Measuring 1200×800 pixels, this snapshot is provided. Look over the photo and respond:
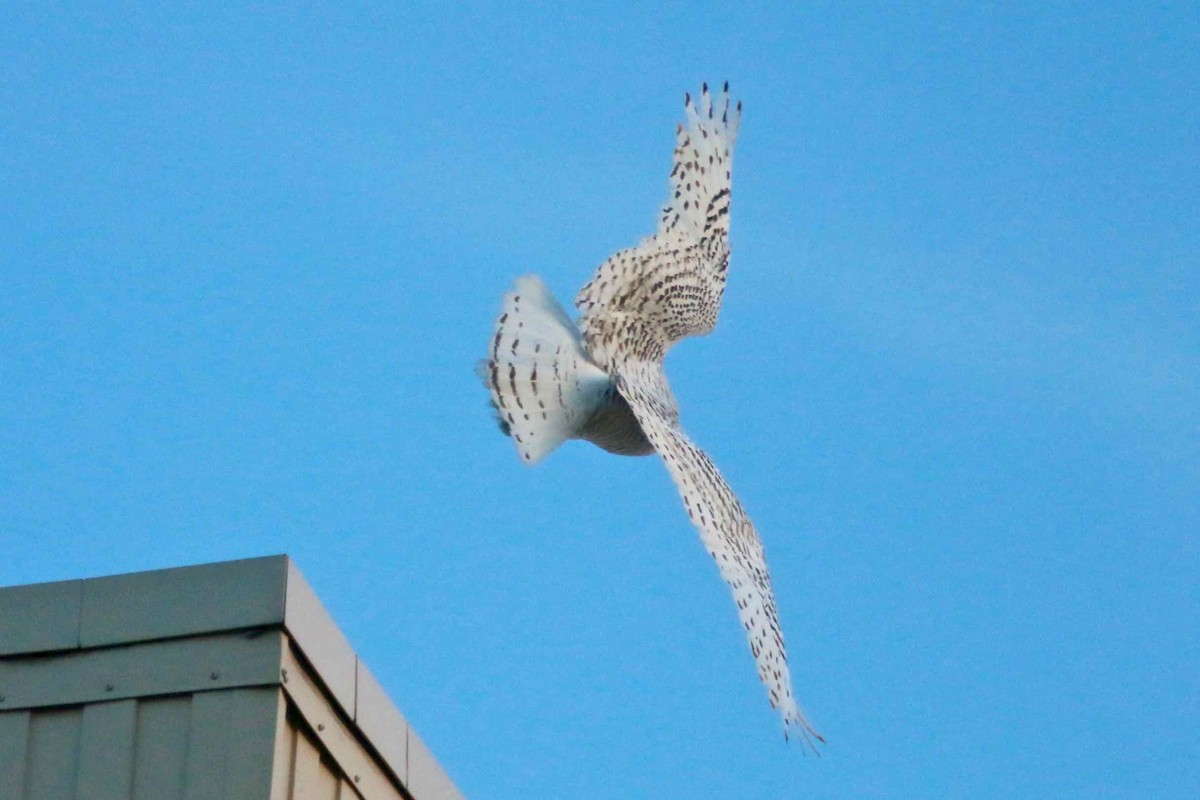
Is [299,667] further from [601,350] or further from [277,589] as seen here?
[601,350]

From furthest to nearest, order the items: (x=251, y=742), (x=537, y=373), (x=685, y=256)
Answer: (x=685, y=256) → (x=537, y=373) → (x=251, y=742)

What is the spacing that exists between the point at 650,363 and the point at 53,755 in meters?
5.72

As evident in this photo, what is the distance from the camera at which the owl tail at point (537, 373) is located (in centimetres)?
805

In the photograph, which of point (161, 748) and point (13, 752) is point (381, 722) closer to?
point (161, 748)

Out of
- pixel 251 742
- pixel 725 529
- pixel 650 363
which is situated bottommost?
pixel 251 742

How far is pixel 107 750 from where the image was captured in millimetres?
3654

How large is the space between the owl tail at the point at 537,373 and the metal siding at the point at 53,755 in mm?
4352

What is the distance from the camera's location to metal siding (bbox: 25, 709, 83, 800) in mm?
3648

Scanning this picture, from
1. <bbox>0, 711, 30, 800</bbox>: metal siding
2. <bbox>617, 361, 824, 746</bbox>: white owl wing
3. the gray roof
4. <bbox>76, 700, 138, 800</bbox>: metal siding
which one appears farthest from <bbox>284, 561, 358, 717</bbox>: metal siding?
<bbox>617, 361, 824, 746</bbox>: white owl wing

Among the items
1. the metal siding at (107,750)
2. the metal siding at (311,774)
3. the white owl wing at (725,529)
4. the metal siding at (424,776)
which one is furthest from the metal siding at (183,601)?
the white owl wing at (725,529)

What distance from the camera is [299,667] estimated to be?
149 inches

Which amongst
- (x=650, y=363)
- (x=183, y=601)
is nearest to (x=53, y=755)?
(x=183, y=601)

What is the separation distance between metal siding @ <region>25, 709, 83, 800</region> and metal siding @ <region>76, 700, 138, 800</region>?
0.09ft

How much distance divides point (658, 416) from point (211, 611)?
500 cm
